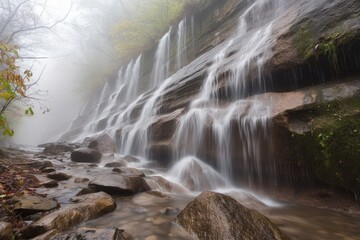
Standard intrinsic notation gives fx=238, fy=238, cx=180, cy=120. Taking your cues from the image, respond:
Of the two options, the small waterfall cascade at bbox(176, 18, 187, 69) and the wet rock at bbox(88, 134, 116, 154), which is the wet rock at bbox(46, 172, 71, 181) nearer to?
the wet rock at bbox(88, 134, 116, 154)

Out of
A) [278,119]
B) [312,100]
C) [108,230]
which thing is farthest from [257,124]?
[108,230]

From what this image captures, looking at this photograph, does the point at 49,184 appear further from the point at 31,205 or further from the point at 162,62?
the point at 162,62

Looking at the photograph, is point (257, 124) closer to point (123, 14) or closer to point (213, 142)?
point (213, 142)

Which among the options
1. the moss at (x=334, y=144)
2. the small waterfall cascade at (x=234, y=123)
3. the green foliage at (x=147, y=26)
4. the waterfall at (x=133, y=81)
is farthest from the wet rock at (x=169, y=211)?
the green foliage at (x=147, y=26)

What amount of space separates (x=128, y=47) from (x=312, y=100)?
2021 cm

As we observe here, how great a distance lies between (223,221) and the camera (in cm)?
216

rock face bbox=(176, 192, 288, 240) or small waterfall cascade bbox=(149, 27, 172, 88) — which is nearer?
rock face bbox=(176, 192, 288, 240)

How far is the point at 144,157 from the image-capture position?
808 cm

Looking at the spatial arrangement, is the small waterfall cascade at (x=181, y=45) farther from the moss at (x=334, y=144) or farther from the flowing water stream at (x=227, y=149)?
the moss at (x=334, y=144)

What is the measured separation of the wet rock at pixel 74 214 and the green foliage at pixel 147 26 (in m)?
16.1

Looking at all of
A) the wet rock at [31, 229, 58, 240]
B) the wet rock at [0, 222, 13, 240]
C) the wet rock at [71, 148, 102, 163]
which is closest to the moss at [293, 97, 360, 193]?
the wet rock at [31, 229, 58, 240]

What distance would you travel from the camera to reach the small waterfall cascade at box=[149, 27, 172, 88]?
15.9 m

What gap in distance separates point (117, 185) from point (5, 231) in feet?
5.76

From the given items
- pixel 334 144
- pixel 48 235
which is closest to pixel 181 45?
pixel 334 144
